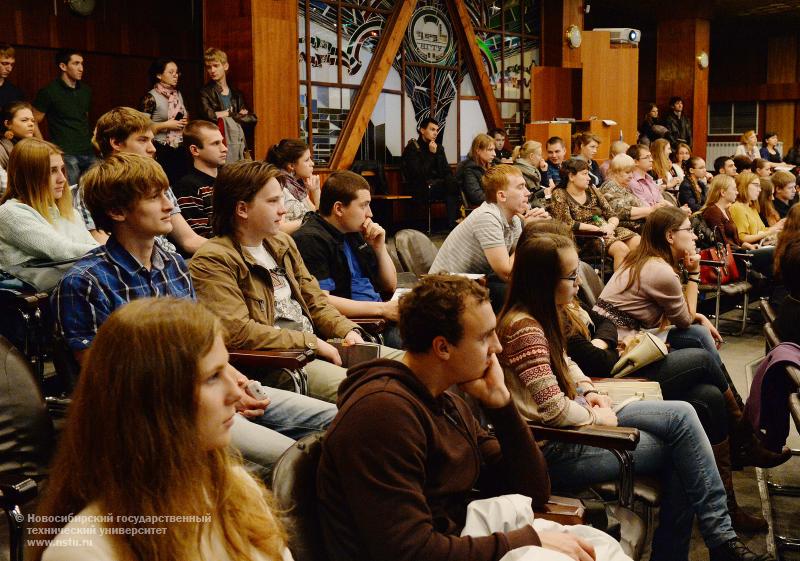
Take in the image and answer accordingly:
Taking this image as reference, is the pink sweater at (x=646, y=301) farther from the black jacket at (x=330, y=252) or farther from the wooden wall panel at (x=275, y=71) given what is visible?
the wooden wall panel at (x=275, y=71)

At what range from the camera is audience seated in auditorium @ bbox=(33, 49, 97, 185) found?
640 centimetres

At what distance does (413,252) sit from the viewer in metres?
4.72

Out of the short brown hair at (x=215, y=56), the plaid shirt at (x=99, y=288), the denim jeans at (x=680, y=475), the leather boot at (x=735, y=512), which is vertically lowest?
the leather boot at (x=735, y=512)

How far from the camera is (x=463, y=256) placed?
14.6ft

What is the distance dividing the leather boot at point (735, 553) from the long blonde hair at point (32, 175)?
268 centimetres

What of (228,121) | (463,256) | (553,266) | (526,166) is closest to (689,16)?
(526,166)

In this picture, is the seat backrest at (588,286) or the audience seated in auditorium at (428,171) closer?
the seat backrest at (588,286)

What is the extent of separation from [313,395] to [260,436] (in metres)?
0.71

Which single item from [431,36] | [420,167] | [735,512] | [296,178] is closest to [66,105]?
[296,178]

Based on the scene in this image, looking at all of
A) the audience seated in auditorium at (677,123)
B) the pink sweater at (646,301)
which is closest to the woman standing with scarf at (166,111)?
the pink sweater at (646,301)

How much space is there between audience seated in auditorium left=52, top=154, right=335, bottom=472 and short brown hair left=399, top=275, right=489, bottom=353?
64 centimetres

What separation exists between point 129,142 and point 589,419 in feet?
7.47

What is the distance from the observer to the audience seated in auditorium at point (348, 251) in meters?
3.62

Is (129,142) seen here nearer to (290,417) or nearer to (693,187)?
(290,417)
